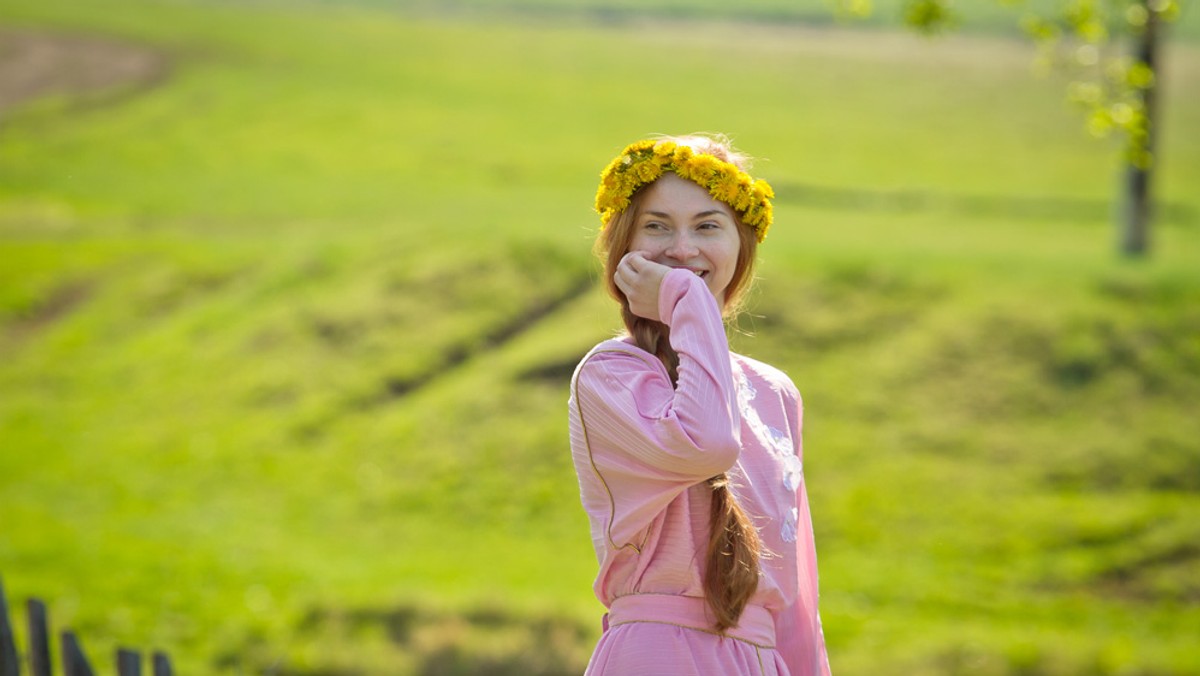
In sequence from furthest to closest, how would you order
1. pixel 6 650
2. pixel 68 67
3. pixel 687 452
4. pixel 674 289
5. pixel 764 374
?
pixel 68 67, pixel 6 650, pixel 764 374, pixel 674 289, pixel 687 452

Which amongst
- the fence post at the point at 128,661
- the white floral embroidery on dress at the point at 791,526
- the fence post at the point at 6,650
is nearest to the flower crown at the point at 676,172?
the white floral embroidery on dress at the point at 791,526

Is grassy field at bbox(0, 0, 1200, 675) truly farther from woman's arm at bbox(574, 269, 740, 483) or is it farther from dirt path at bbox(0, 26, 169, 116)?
woman's arm at bbox(574, 269, 740, 483)

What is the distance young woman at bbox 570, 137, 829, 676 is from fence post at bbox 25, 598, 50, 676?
2575 mm

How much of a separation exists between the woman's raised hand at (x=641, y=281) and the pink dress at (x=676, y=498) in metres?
0.04

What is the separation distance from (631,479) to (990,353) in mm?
11540

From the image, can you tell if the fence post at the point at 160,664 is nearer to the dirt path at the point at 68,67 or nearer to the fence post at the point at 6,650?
the fence post at the point at 6,650

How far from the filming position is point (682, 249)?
3.15 m

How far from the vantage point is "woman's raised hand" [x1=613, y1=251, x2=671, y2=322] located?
10.00ft

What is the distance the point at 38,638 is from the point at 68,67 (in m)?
23.9

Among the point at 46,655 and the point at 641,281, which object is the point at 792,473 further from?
the point at 46,655

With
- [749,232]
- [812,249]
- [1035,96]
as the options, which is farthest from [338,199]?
[749,232]

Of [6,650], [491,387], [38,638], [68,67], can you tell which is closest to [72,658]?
[38,638]

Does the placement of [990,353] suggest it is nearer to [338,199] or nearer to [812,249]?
[812,249]

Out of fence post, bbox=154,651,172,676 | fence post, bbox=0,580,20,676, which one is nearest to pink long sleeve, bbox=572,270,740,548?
fence post, bbox=154,651,172,676
